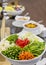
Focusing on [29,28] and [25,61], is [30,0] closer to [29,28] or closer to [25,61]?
[29,28]

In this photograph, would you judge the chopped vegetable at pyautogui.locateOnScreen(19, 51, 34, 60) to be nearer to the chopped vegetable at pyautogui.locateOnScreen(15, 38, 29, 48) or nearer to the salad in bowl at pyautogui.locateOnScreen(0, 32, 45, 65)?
the salad in bowl at pyautogui.locateOnScreen(0, 32, 45, 65)

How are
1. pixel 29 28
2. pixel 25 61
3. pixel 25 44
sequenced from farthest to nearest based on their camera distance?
pixel 29 28 → pixel 25 44 → pixel 25 61

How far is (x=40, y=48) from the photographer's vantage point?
1153 mm

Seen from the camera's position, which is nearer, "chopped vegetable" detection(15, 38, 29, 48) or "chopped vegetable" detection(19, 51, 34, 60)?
"chopped vegetable" detection(19, 51, 34, 60)

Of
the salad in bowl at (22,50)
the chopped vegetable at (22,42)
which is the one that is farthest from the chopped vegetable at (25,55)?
the chopped vegetable at (22,42)

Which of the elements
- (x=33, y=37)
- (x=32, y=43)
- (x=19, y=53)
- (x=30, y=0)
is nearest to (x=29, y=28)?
(x=33, y=37)

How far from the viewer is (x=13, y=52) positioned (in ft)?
3.59

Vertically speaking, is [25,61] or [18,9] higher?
[25,61]

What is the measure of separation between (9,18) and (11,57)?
104 centimetres

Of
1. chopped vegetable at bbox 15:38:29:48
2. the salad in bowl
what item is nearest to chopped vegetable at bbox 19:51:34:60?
the salad in bowl

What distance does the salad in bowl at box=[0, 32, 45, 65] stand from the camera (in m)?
1.07

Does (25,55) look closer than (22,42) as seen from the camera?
Yes

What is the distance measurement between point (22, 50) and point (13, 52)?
0.07 metres

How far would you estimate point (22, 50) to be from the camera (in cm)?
113
